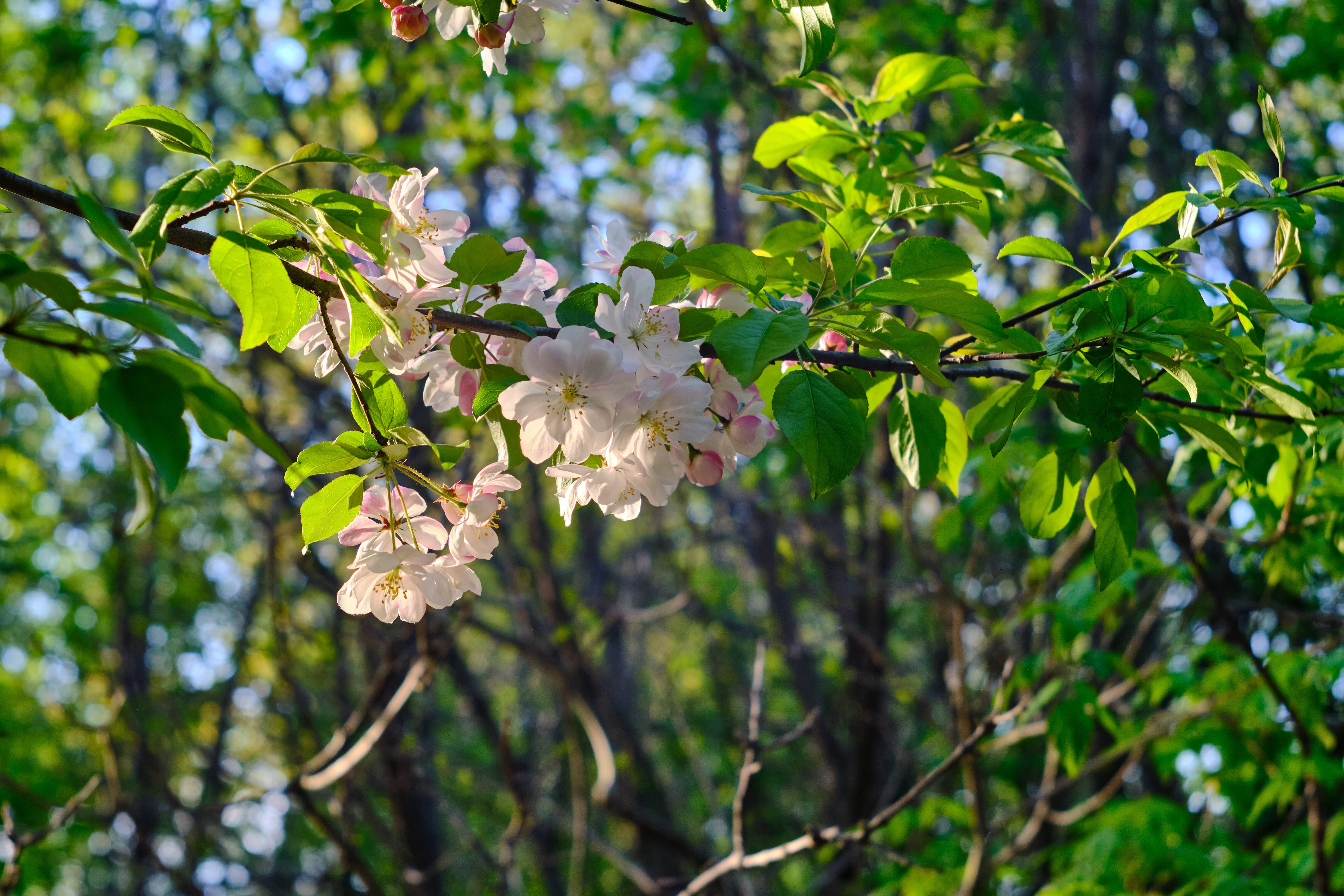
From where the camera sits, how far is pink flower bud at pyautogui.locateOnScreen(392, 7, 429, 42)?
1297mm

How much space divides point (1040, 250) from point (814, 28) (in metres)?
0.40

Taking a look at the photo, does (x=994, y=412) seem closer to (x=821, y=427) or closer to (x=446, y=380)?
(x=821, y=427)

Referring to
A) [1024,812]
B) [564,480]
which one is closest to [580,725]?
[1024,812]

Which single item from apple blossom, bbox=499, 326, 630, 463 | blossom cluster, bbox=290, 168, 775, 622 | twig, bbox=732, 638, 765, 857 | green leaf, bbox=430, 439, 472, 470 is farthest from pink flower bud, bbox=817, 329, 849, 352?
twig, bbox=732, 638, 765, 857

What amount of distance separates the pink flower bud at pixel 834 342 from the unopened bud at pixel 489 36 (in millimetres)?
604

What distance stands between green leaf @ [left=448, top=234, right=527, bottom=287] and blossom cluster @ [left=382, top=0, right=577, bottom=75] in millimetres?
368

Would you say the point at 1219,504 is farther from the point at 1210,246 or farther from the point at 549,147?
the point at 549,147

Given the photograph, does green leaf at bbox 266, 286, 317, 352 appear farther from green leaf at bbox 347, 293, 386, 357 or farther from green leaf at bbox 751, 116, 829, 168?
green leaf at bbox 751, 116, 829, 168

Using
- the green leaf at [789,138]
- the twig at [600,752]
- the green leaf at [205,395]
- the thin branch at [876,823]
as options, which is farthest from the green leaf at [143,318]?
the twig at [600,752]

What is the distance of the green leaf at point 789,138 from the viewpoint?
1507 millimetres

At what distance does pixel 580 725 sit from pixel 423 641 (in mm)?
4557

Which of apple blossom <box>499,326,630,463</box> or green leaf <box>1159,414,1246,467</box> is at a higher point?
apple blossom <box>499,326,630,463</box>

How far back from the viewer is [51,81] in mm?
5488

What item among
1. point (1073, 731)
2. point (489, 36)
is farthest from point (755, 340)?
point (1073, 731)
